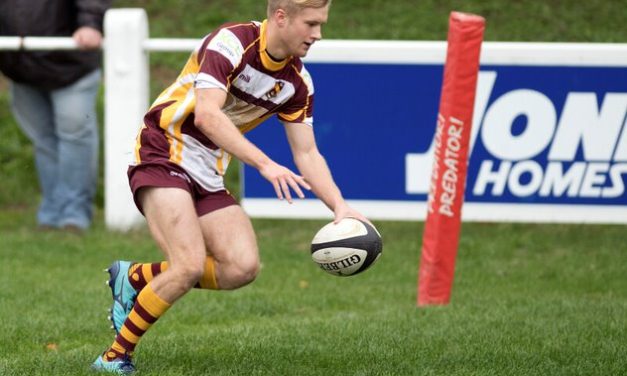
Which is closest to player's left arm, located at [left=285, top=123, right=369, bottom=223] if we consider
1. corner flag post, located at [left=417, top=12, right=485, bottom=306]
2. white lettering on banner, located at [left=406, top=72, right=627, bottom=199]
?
corner flag post, located at [left=417, top=12, right=485, bottom=306]

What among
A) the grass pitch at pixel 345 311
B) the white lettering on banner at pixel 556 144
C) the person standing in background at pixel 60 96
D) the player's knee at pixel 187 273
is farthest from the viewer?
the person standing in background at pixel 60 96

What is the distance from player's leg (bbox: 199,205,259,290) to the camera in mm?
6379

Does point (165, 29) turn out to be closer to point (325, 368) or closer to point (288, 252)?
point (288, 252)

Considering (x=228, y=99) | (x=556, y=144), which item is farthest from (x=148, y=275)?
(x=556, y=144)

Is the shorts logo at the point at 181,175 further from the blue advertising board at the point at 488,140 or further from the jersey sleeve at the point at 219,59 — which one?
the blue advertising board at the point at 488,140

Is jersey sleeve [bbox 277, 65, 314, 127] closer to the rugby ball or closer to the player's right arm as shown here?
the player's right arm

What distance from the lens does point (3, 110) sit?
14.1 m

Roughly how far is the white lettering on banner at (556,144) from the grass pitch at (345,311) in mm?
683

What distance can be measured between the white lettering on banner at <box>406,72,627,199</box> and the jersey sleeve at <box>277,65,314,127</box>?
13.7 feet

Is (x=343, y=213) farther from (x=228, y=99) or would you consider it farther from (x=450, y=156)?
(x=450, y=156)

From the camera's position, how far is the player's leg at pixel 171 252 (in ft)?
20.5

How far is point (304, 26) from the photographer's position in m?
6.16

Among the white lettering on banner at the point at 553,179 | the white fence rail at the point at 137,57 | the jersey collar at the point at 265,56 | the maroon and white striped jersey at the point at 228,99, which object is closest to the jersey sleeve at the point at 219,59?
the maroon and white striped jersey at the point at 228,99

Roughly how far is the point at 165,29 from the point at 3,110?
8.38ft
